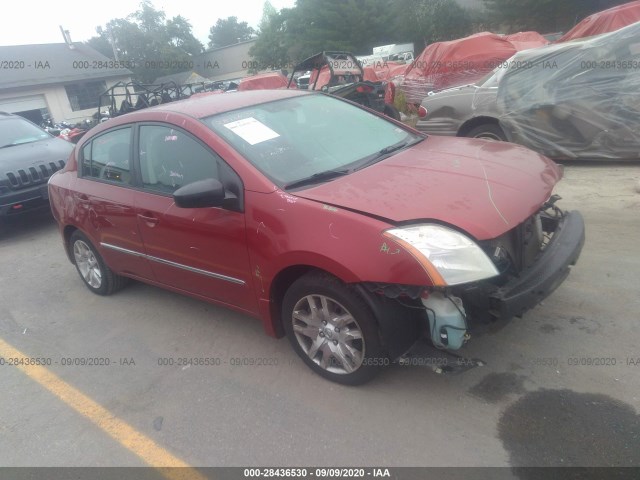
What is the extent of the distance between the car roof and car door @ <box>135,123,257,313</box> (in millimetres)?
176

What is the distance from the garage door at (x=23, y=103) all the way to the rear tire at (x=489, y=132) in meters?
27.4

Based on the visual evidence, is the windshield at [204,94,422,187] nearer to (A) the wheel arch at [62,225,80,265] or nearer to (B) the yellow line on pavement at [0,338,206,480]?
(B) the yellow line on pavement at [0,338,206,480]

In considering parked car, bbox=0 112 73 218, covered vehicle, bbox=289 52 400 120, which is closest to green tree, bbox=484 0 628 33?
covered vehicle, bbox=289 52 400 120

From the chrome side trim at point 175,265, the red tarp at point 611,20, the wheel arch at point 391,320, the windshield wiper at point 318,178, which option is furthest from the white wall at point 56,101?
the wheel arch at point 391,320

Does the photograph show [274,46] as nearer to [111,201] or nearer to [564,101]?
[564,101]

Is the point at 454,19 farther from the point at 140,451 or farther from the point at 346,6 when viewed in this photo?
the point at 140,451

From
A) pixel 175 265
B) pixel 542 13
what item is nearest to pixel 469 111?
pixel 175 265

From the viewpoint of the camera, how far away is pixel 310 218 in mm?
2729

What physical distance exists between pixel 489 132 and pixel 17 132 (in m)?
7.31

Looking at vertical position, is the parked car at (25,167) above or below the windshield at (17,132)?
below

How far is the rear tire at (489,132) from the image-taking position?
22.5 feet

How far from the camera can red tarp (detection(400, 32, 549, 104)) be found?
443 inches

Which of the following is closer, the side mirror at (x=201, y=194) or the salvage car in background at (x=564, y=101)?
the side mirror at (x=201, y=194)

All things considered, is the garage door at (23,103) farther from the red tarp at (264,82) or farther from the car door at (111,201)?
the car door at (111,201)
